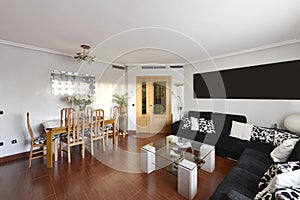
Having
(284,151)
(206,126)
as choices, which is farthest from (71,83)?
(284,151)

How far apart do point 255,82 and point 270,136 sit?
1358mm

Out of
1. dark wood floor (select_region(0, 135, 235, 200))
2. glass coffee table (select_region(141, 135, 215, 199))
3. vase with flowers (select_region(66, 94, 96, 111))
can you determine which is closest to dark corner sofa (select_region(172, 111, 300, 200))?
dark wood floor (select_region(0, 135, 235, 200))

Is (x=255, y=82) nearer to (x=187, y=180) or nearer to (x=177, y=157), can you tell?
(x=177, y=157)

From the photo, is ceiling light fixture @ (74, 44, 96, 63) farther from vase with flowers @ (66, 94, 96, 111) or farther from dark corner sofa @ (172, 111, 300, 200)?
dark corner sofa @ (172, 111, 300, 200)

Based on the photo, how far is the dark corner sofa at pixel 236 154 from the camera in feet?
4.48

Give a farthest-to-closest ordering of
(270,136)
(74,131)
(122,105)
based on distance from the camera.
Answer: (122,105) → (74,131) → (270,136)

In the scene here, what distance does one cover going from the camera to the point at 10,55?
285 centimetres

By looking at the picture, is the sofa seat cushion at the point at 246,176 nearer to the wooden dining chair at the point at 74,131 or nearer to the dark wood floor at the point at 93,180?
the dark wood floor at the point at 93,180

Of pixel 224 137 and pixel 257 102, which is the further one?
pixel 257 102

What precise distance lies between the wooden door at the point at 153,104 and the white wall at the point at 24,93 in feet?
7.72

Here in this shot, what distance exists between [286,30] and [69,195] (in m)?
4.28

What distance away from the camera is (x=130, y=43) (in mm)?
2943

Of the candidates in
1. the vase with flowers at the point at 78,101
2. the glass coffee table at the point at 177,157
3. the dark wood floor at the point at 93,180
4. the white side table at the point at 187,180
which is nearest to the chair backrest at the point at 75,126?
the dark wood floor at the point at 93,180

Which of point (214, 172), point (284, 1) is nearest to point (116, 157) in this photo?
point (214, 172)
